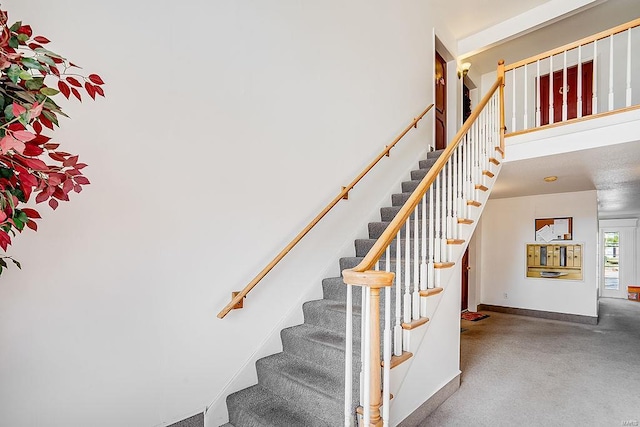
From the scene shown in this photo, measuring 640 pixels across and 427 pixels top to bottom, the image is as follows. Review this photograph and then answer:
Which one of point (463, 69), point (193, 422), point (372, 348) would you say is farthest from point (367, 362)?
point (463, 69)

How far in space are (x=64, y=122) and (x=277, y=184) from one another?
4.53ft

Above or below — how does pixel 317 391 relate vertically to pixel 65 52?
below

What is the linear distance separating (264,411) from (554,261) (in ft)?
18.9

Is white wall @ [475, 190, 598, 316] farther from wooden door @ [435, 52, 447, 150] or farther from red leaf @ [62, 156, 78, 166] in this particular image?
red leaf @ [62, 156, 78, 166]

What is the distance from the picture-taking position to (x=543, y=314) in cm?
586

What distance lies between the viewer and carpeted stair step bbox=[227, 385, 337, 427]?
78.0 inches

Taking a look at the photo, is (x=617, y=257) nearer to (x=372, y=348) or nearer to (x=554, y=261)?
(x=554, y=261)

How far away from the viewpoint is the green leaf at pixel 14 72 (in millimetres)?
844

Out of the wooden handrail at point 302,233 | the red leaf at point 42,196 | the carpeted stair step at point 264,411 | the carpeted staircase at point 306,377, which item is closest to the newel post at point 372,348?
the carpeted staircase at point 306,377

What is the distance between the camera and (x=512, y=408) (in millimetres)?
2623

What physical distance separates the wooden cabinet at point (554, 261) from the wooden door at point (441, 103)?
8.45ft

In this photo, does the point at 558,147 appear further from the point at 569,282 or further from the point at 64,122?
the point at 64,122

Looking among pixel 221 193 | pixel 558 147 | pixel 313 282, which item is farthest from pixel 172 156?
pixel 558 147

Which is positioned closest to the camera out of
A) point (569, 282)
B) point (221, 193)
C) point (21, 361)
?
point (21, 361)
